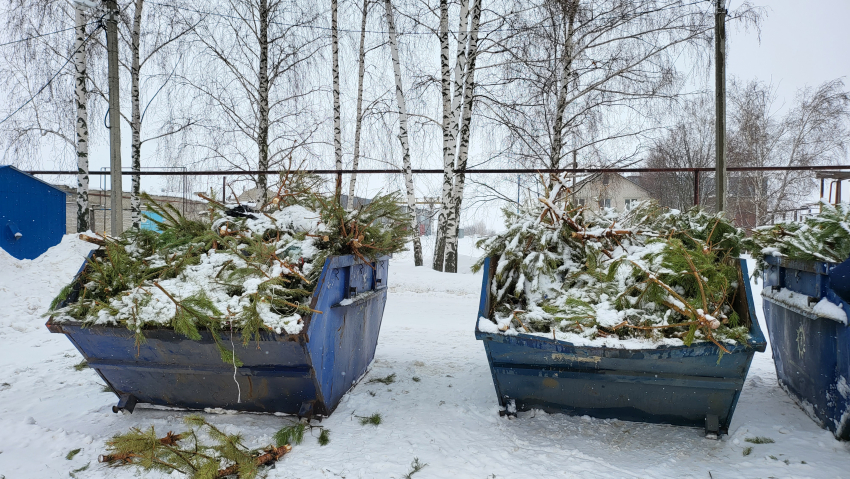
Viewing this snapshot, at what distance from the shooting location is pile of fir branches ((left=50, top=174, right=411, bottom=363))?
2.67 m

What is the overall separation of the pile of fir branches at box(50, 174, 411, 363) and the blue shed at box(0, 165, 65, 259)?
6745mm

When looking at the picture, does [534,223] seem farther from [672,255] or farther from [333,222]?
[333,222]

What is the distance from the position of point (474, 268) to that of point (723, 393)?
1824mm

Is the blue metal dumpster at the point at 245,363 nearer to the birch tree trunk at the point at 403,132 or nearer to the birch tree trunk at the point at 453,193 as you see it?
the birch tree trunk at the point at 453,193

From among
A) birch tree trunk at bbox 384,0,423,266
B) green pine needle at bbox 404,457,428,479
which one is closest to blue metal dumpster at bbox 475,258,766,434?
green pine needle at bbox 404,457,428,479

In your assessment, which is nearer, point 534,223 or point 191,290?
point 191,290

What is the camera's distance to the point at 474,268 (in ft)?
12.5

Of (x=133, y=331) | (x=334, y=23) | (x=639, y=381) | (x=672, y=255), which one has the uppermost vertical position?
(x=334, y=23)

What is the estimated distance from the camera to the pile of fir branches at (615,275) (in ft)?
8.70

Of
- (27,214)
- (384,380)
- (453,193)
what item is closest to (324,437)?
(384,380)

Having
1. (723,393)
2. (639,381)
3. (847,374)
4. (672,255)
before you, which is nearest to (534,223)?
(672,255)

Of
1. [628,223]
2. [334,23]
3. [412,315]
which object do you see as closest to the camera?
[628,223]

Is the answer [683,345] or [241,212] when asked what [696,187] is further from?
[241,212]

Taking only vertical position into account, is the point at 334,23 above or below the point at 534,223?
above
